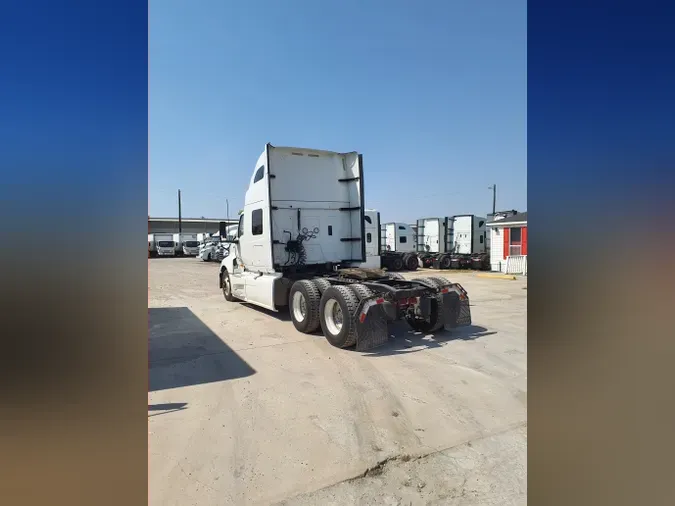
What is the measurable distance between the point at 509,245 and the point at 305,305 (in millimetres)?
18796

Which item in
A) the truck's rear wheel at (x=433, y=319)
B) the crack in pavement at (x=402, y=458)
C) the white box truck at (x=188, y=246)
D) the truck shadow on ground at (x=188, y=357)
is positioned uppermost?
the white box truck at (x=188, y=246)

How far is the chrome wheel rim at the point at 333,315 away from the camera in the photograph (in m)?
6.85

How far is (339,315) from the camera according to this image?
6887 millimetres

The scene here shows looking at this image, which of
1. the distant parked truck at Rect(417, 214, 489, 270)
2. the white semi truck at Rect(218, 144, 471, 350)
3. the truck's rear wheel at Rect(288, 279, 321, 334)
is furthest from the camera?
the distant parked truck at Rect(417, 214, 489, 270)

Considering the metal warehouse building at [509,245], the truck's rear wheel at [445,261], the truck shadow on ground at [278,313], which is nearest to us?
the truck shadow on ground at [278,313]

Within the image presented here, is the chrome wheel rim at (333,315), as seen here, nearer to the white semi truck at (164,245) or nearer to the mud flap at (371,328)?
Answer: the mud flap at (371,328)

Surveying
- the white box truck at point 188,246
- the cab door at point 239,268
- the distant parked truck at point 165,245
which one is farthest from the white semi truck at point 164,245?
the cab door at point 239,268

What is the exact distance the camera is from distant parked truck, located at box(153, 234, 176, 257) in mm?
41562

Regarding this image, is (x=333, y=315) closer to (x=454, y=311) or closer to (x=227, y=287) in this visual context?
(x=454, y=311)

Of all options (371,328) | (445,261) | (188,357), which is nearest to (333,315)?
(371,328)

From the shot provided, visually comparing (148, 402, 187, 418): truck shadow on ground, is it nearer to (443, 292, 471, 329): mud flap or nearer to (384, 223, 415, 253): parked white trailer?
(443, 292, 471, 329): mud flap

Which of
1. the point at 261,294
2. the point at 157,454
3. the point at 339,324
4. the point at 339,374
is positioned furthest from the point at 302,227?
the point at 157,454

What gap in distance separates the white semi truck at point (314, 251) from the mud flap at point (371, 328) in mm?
398

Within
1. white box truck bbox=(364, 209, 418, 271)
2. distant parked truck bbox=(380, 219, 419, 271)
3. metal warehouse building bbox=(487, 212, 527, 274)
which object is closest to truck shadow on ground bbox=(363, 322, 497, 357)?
white box truck bbox=(364, 209, 418, 271)
